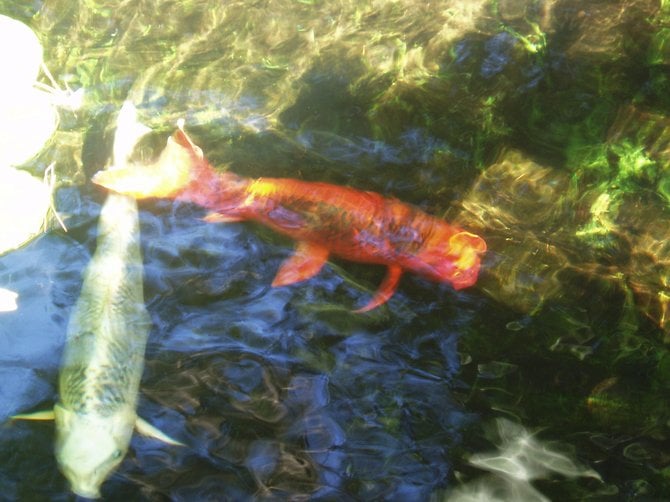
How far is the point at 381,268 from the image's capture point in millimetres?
3592

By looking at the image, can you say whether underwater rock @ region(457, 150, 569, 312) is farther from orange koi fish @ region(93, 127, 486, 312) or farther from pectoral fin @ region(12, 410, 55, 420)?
pectoral fin @ region(12, 410, 55, 420)

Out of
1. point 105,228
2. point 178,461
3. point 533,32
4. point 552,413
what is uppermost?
point 533,32

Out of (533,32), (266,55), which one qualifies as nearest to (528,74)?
(533,32)

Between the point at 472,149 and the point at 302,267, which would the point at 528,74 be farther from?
the point at 302,267

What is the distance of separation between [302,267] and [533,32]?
7.97 ft

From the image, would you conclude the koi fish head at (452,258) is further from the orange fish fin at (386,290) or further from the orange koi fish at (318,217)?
the orange fish fin at (386,290)

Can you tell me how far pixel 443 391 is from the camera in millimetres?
3191

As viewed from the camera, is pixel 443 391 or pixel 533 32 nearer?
pixel 443 391

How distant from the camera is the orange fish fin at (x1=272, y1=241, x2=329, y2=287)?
11.5ft

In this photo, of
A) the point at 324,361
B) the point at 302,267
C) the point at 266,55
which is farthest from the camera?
the point at 266,55

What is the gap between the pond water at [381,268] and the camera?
9.99 feet

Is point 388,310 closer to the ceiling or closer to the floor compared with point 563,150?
closer to the floor

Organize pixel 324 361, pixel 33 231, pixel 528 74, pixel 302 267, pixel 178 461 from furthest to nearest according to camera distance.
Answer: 1. pixel 528 74
2. pixel 33 231
3. pixel 302 267
4. pixel 324 361
5. pixel 178 461

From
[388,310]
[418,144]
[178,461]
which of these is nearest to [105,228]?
[178,461]
